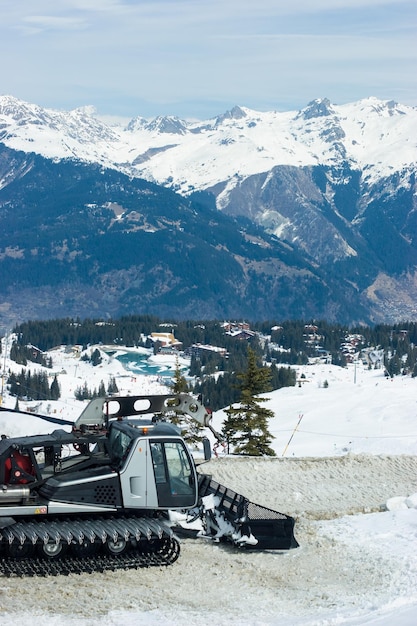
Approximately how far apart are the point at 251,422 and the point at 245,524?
23.8m

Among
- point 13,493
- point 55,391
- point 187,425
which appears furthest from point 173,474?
point 55,391

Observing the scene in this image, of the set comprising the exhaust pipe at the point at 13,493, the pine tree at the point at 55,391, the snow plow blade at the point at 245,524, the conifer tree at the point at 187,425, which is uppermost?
the exhaust pipe at the point at 13,493

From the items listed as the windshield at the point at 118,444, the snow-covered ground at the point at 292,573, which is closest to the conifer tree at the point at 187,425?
the snow-covered ground at the point at 292,573

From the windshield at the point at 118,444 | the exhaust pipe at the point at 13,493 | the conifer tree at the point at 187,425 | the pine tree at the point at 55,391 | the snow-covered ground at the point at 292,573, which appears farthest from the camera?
the pine tree at the point at 55,391

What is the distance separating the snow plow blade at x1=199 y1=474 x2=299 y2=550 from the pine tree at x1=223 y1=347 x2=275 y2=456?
21.5 metres

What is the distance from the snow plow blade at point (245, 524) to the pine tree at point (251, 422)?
21.5 metres

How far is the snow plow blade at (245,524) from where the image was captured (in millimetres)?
20969

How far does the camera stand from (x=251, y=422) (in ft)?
147

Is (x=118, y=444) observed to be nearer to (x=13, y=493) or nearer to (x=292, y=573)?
(x=13, y=493)

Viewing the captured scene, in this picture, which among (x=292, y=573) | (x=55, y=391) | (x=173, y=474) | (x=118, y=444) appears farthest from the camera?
(x=55, y=391)

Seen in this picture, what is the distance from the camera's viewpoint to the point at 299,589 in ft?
60.4

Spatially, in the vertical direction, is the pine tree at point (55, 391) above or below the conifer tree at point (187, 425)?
below

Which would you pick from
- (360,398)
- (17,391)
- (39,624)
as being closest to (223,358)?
(17,391)

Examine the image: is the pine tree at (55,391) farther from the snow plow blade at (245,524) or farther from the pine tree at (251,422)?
the snow plow blade at (245,524)
